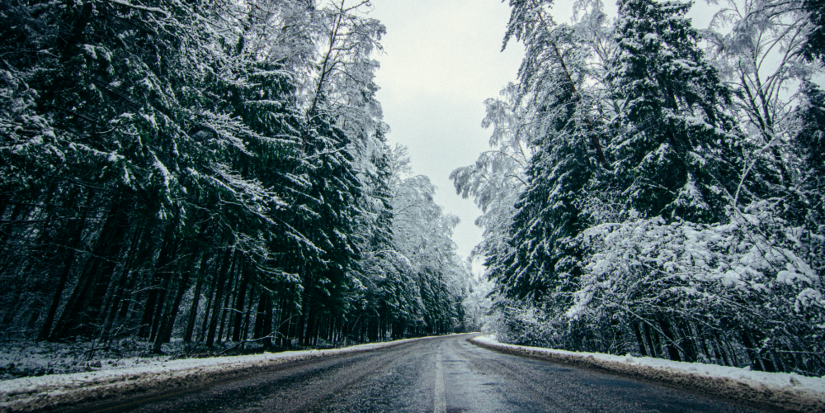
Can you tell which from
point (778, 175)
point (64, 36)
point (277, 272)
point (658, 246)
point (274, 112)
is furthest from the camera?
point (274, 112)

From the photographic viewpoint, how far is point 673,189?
8195 mm

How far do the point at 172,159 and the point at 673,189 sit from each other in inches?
508

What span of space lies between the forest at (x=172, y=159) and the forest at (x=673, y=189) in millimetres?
8327

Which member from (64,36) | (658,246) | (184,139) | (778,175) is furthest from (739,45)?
(64,36)

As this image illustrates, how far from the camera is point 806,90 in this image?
24.7ft

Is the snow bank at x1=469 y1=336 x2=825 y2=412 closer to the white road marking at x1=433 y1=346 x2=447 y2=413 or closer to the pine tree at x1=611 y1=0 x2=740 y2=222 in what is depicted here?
the white road marking at x1=433 y1=346 x2=447 y2=413

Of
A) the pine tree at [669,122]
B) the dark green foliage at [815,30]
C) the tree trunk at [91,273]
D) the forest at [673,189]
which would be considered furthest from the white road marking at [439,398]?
the dark green foliage at [815,30]

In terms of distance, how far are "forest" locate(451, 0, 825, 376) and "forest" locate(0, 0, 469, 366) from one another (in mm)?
8327

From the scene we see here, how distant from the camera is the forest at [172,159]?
533 centimetres

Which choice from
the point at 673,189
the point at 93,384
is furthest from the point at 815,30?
the point at 93,384

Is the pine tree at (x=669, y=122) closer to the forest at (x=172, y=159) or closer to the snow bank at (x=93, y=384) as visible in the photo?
the forest at (x=172, y=159)

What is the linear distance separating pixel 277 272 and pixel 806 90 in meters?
15.5

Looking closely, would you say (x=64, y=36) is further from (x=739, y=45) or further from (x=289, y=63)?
(x=739, y=45)

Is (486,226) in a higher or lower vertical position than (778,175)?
higher
